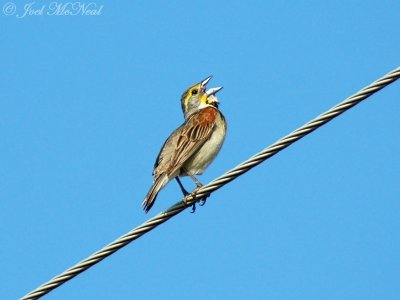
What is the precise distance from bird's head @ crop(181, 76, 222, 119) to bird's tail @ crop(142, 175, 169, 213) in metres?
2.65

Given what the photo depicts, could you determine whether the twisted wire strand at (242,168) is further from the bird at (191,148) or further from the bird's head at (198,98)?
the bird's head at (198,98)

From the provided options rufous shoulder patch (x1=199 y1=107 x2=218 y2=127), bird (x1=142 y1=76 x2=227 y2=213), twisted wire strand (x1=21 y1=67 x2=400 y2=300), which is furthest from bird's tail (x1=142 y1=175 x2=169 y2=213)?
twisted wire strand (x1=21 y1=67 x2=400 y2=300)

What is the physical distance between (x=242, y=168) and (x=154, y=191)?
8.53ft

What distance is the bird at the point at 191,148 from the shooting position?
10.3 m

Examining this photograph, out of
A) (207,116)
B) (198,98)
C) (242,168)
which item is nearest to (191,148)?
(207,116)

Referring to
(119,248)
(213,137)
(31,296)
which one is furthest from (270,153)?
(213,137)

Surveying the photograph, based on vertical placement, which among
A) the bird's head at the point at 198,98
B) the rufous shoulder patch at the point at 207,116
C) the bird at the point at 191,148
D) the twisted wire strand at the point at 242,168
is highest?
the bird's head at the point at 198,98

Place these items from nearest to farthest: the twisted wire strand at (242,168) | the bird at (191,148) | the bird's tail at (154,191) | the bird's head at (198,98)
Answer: the twisted wire strand at (242,168) < the bird's tail at (154,191) < the bird at (191,148) < the bird's head at (198,98)

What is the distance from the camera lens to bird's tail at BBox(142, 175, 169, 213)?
962 centimetres

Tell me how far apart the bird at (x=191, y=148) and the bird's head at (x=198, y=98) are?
727 mm

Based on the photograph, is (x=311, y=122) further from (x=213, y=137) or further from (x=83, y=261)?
(x=213, y=137)

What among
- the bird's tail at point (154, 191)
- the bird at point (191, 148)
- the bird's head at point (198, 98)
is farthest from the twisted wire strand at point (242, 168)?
the bird's head at point (198, 98)

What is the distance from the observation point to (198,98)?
42.3 ft

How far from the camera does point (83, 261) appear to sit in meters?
7.16
